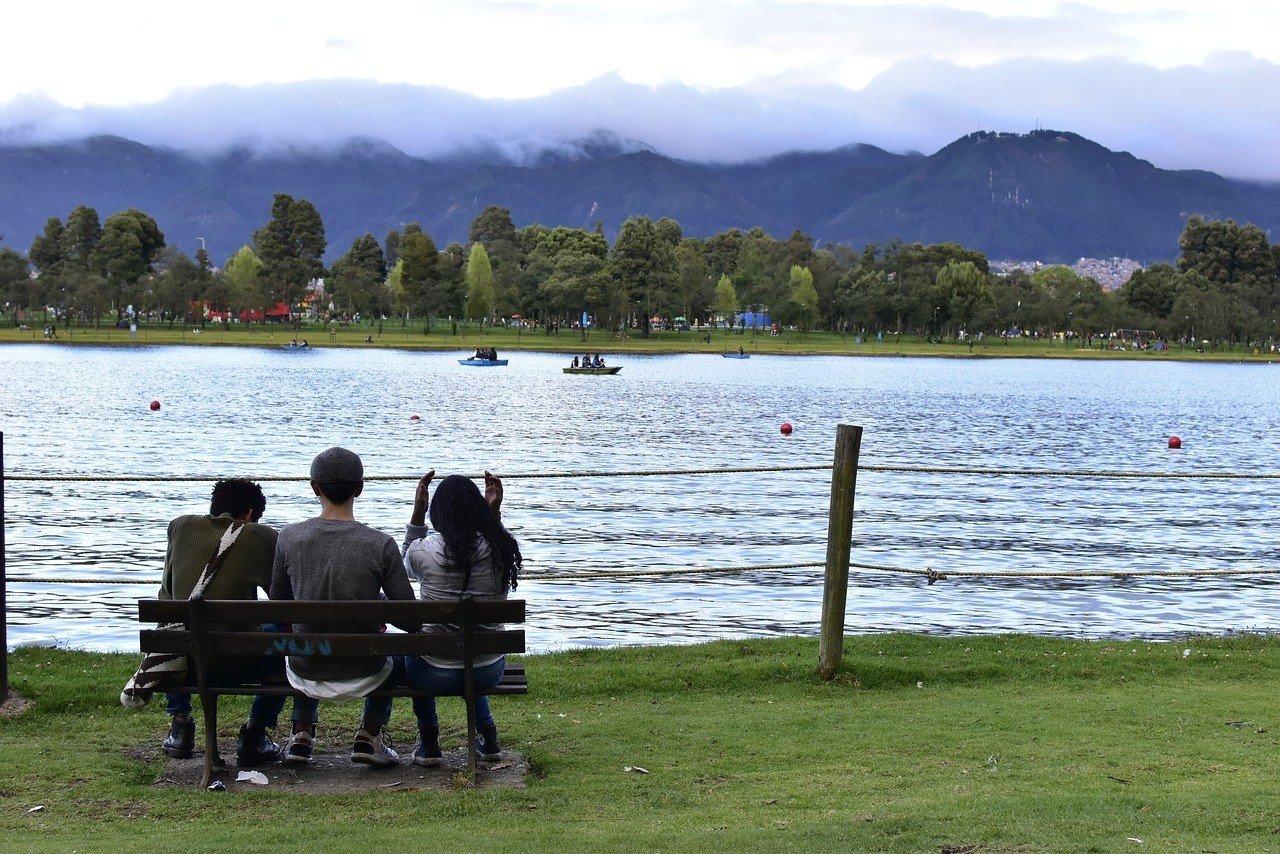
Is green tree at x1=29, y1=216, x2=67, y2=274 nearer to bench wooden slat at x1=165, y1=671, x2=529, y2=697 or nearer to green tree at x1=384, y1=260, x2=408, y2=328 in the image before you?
green tree at x1=384, y1=260, x2=408, y2=328

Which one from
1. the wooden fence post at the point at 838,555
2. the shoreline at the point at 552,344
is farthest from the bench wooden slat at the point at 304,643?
the shoreline at the point at 552,344

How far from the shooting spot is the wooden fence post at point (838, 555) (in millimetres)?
10445

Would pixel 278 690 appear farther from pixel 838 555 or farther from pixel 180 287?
pixel 180 287

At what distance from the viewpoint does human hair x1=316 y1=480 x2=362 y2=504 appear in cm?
768

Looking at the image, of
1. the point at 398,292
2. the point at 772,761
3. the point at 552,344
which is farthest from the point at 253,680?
the point at 398,292

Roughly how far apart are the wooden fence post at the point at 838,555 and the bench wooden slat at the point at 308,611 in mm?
3677

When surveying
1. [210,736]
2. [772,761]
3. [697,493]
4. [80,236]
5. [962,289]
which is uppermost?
[962,289]

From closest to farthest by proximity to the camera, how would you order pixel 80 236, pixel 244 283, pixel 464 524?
pixel 464 524 → pixel 244 283 → pixel 80 236

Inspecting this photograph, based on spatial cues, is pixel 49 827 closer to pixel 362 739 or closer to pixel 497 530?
pixel 362 739

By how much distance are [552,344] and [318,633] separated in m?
157

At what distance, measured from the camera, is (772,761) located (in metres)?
8.30

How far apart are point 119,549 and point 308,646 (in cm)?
1672

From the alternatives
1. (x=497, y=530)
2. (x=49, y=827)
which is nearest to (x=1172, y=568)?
(x=497, y=530)

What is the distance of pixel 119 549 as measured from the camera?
2278 cm
